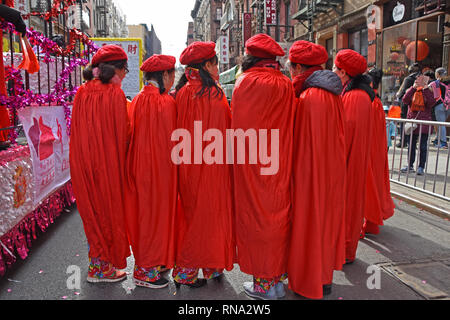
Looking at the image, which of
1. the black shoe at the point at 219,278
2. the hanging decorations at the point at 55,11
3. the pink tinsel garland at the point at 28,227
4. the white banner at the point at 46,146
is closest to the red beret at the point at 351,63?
the black shoe at the point at 219,278

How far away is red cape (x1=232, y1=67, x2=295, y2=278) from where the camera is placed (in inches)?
99.9

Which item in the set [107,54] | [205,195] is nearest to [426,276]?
[205,195]

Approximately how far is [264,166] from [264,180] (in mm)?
99

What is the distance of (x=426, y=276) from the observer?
10.3ft

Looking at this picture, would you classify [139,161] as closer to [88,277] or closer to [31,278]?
[88,277]

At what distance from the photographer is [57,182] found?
4.67 meters

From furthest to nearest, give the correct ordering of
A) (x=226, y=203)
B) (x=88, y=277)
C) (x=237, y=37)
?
(x=237, y=37) → (x=88, y=277) → (x=226, y=203)

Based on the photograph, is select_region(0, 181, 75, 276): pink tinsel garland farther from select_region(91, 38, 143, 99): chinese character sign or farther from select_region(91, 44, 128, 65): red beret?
select_region(91, 38, 143, 99): chinese character sign

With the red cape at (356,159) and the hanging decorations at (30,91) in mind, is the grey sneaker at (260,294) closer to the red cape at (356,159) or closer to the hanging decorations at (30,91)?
the red cape at (356,159)

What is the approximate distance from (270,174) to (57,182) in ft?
10.6

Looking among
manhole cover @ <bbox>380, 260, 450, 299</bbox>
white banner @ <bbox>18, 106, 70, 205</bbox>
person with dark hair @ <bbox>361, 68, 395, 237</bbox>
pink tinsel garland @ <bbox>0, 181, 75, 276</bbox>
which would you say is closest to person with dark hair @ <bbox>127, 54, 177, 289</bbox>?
pink tinsel garland @ <bbox>0, 181, 75, 276</bbox>

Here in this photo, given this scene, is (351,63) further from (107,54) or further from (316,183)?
(107,54)

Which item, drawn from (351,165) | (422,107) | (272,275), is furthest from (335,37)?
(272,275)

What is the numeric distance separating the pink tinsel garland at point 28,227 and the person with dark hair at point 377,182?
3482 mm
